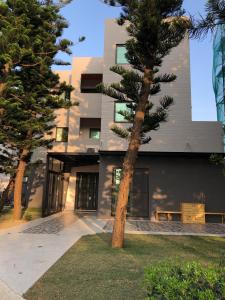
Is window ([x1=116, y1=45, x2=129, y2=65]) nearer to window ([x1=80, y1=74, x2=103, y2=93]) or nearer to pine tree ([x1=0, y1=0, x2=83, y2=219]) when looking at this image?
pine tree ([x1=0, y1=0, x2=83, y2=219])

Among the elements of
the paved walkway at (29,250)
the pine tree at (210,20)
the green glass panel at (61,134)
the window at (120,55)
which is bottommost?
the paved walkway at (29,250)

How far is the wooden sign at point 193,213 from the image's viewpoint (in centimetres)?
1245

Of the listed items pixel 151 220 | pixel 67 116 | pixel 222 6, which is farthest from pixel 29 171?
pixel 222 6

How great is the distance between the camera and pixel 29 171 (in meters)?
17.2

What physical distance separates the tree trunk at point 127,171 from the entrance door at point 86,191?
11.1 m

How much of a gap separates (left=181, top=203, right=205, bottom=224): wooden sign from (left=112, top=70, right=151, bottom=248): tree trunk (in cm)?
601

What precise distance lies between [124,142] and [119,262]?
8.38 metres

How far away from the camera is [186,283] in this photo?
2.29 meters

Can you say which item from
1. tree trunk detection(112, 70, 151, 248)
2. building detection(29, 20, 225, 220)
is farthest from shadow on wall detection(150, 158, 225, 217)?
tree trunk detection(112, 70, 151, 248)

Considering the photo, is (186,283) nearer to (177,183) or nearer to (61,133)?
(177,183)

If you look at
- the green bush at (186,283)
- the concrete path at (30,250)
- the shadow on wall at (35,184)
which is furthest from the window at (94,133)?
the green bush at (186,283)

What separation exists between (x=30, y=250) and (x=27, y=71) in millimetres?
7364

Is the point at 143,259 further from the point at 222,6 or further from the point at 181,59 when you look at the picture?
the point at 181,59

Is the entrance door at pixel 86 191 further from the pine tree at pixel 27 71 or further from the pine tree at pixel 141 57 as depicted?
the pine tree at pixel 141 57
